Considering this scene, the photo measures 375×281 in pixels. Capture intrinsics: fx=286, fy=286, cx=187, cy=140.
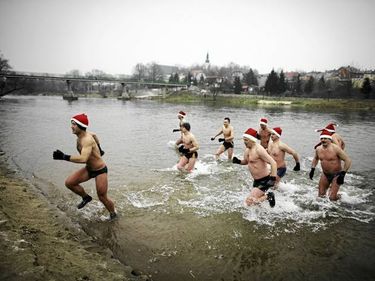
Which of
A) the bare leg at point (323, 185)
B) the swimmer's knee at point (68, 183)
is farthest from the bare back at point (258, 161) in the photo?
the swimmer's knee at point (68, 183)

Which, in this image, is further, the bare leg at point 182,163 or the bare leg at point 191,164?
the bare leg at point 182,163

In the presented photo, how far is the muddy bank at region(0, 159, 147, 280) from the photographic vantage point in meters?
3.73

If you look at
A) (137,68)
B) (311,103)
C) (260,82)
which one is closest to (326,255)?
(311,103)

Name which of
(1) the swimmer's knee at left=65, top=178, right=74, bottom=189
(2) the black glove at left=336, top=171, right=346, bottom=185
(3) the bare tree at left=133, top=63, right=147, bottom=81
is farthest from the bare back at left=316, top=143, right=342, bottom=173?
(3) the bare tree at left=133, top=63, right=147, bottom=81

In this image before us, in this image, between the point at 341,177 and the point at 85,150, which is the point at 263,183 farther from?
the point at 85,150

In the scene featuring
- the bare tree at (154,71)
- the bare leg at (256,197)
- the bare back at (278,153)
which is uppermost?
the bare tree at (154,71)

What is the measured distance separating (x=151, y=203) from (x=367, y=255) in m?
4.62

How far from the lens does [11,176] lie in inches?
344

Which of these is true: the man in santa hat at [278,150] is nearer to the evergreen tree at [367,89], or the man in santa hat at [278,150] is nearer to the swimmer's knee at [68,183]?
the swimmer's knee at [68,183]

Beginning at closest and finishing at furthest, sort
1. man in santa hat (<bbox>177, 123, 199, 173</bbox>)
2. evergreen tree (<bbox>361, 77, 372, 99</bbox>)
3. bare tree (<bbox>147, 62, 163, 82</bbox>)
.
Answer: man in santa hat (<bbox>177, 123, 199, 173</bbox>), evergreen tree (<bbox>361, 77, 372, 99</bbox>), bare tree (<bbox>147, 62, 163, 82</bbox>)

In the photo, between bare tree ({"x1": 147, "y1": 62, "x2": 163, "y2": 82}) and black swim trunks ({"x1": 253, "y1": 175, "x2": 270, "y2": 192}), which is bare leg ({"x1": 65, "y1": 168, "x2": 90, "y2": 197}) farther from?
bare tree ({"x1": 147, "y1": 62, "x2": 163, "y2": 82})

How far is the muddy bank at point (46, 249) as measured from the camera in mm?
3727

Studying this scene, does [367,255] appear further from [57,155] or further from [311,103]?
[311,103]

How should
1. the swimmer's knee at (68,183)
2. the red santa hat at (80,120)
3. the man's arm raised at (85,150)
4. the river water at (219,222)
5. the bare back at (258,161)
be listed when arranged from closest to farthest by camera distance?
the river water at (219,222) → the man's arm raised at (85,150) → the red santa hat at (80,120) → the swimmer's knee at (68,183) → the bare back at (258,161)
